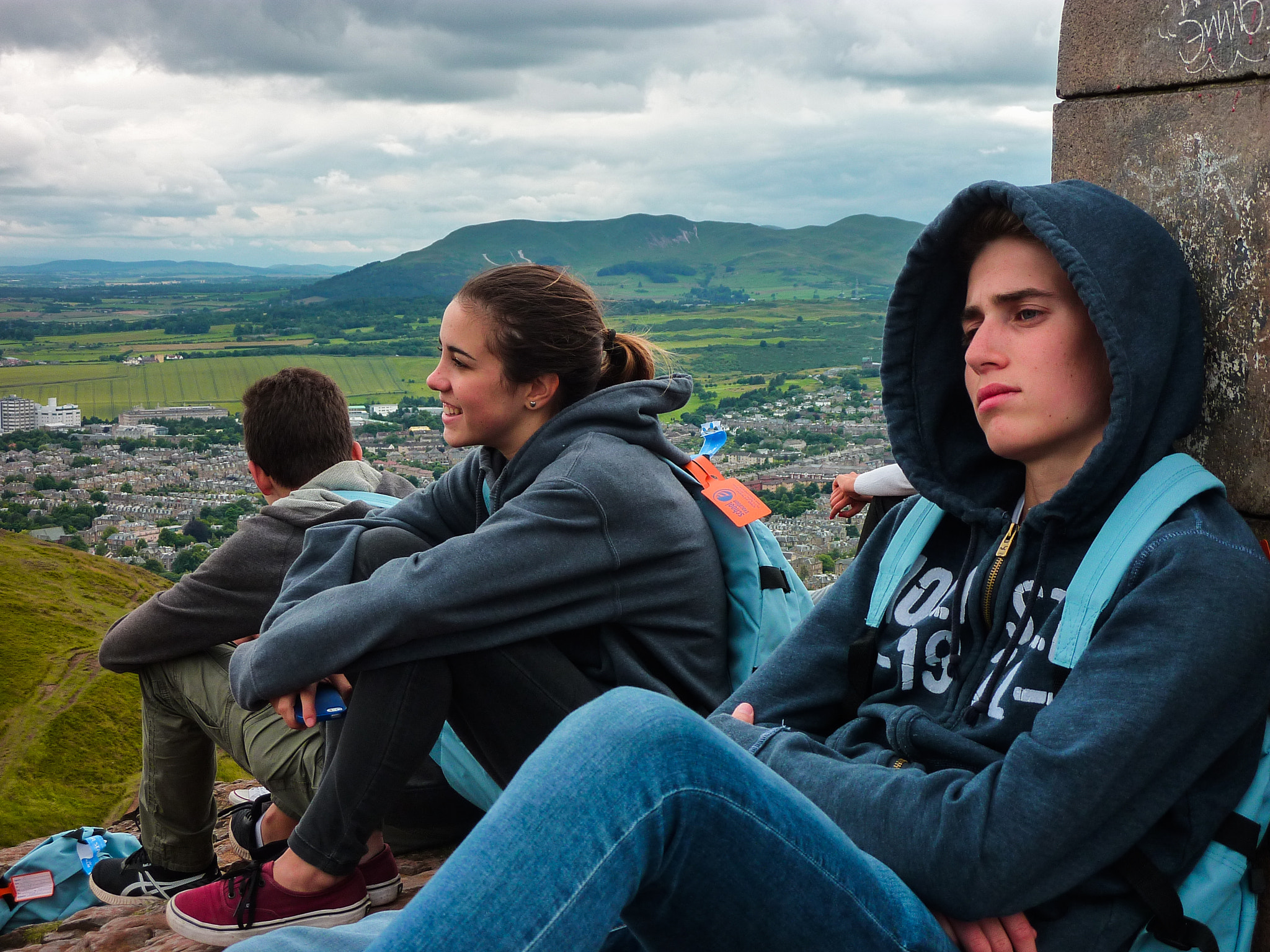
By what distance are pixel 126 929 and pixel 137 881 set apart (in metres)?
0.45

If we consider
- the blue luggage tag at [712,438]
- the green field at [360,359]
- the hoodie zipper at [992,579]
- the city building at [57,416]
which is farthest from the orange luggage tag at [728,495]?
the city building at [57,416]

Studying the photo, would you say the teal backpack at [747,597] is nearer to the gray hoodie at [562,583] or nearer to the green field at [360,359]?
the gray hoodie at [562,583]

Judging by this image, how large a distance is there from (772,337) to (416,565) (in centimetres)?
1695

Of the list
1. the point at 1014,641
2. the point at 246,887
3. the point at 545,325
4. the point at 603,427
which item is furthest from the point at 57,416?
the point at 1014,641

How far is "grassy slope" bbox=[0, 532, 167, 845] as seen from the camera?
7.97m

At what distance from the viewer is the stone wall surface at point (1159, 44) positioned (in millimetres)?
2271

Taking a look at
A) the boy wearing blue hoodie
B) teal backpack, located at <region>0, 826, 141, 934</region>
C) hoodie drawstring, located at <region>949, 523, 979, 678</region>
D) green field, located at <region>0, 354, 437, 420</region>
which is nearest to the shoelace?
the boy wearing blue hoodie

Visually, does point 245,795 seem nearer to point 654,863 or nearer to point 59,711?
point 654,863

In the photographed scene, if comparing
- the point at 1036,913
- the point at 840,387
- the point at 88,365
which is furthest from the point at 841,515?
the point at 88,365

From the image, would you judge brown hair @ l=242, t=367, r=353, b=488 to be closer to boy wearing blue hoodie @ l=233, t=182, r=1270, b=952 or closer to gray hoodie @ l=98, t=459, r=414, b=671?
gray hoodie @ l=98, t=459, r=414, b=671

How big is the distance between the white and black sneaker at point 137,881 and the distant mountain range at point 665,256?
17224 millimetres

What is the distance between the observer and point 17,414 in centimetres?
2105

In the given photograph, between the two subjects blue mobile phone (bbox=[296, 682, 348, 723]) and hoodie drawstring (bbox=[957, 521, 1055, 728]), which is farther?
blue mobile phone (bbox=[296, 682, 348, 723])

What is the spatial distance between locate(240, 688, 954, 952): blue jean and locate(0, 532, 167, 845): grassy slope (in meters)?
7.16
